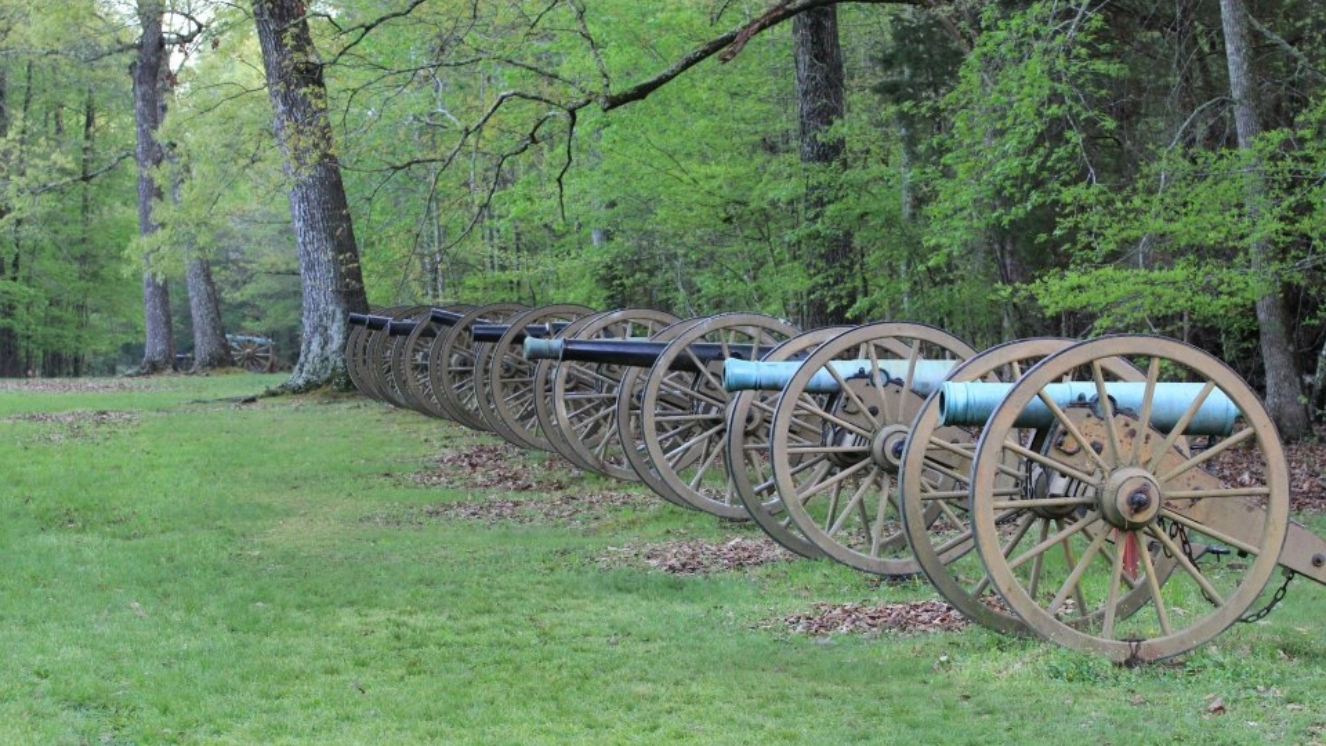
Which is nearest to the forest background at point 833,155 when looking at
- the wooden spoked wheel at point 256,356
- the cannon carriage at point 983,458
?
the cannon carriage at point 983,458

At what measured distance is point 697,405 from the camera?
10.5m

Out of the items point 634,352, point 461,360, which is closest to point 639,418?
point 634,352

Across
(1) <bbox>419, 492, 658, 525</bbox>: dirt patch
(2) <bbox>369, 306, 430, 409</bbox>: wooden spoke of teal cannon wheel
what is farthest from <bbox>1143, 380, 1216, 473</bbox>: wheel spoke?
(2) <bbox>369, 306, 430, 409</bbox>: wooden spoke of teal cannon wheel

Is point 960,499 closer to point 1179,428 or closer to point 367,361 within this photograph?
point 1179,428

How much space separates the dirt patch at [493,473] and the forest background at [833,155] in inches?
78.6

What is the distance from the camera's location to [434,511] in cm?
1082

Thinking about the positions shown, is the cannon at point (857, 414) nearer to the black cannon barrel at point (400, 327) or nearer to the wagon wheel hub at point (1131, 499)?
the wagon wheel hub at point (1131, 499)

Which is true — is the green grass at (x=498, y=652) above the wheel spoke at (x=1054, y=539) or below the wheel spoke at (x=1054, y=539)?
below

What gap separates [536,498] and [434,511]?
3.40ft

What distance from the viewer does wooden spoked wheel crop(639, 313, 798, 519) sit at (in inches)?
372

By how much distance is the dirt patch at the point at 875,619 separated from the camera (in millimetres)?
6277

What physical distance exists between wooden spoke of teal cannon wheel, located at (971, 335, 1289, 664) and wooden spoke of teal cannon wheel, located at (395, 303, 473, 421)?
1124cm

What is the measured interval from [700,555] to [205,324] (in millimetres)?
27580

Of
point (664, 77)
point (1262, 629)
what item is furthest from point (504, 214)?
point (1262, 629)
